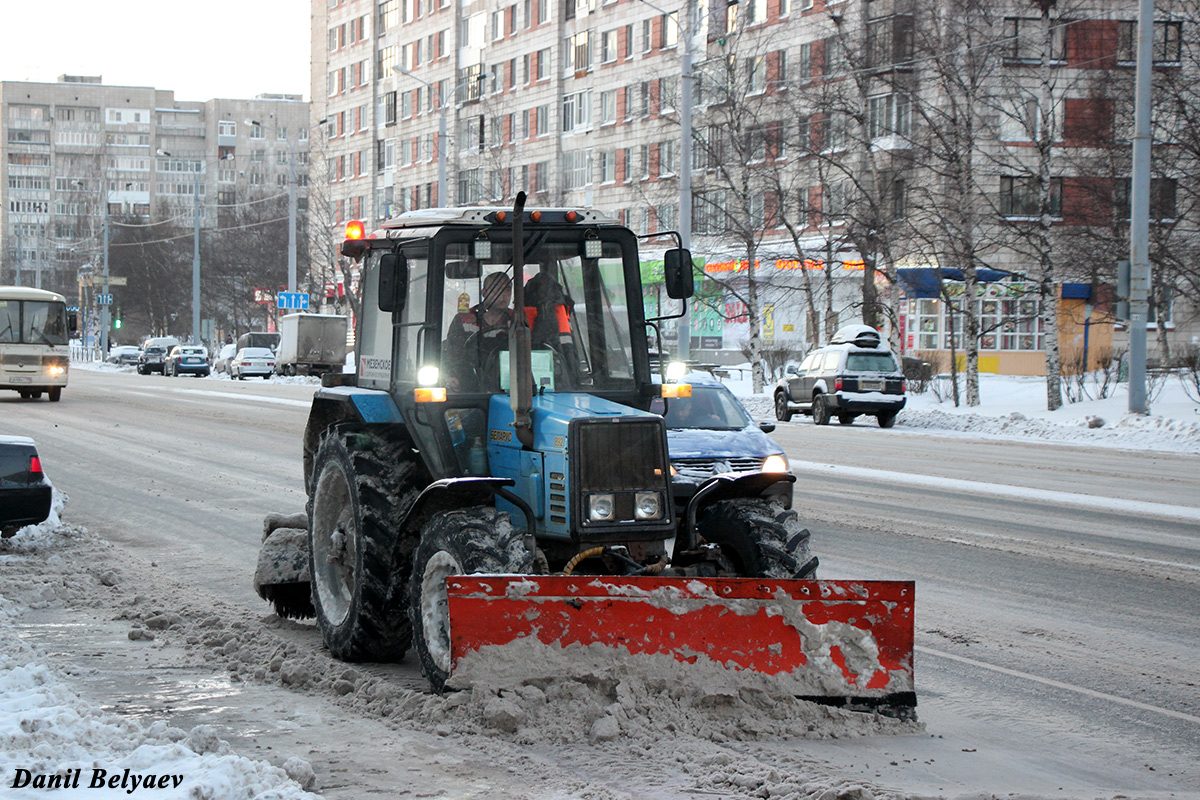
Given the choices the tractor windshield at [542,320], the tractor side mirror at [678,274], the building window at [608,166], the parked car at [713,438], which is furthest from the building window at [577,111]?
the tractor side mirror at [678,274]

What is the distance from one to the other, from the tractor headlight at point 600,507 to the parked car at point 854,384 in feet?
82.5

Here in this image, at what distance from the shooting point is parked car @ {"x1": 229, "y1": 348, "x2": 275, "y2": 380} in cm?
6122

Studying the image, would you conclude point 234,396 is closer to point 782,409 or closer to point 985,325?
point 782,409

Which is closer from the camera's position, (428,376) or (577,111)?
(428,376)

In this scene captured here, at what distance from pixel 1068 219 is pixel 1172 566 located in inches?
1280

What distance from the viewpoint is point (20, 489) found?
10789 millimetres

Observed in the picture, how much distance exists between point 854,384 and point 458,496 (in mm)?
25373

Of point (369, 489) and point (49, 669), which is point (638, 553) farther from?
point (49, 669)

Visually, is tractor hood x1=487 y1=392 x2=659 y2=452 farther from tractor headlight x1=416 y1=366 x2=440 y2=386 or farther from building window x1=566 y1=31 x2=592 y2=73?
building window x1=566 y1=31 x2=592 y2=73

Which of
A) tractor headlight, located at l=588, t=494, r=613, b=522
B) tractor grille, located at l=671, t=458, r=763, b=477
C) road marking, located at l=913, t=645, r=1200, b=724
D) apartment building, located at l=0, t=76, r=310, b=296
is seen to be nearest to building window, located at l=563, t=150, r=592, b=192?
tractor grille, located at l=671, t=458, r=763, b=477

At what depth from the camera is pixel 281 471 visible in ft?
59.0

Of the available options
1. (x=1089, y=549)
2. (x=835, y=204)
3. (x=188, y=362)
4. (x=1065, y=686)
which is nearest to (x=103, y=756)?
(x=1065, y=686)

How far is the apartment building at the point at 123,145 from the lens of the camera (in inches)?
6929

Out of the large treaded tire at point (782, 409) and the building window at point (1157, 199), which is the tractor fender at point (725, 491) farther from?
the building window at point (1157, 199)
